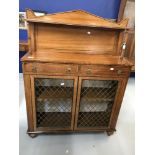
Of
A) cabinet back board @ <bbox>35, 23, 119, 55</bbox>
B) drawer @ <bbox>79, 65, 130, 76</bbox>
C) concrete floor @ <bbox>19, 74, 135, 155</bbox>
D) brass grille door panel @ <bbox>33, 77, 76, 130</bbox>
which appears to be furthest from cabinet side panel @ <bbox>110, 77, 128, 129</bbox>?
brass grille door panel @ <bbox>33, 77, 76, 130</bbox>

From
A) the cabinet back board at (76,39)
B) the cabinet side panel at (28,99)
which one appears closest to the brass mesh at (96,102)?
the cabinet back board at (76,39)

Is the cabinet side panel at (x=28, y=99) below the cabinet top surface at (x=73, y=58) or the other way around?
below

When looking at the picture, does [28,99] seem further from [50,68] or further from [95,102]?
[95,102]

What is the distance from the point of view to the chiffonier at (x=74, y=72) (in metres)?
1.60

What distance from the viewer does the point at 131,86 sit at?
3375 mm

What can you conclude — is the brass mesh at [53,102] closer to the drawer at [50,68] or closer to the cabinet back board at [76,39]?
the drawer at [50,68]

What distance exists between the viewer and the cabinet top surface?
5.10 ft

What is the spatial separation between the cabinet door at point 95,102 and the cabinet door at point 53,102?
0.11m

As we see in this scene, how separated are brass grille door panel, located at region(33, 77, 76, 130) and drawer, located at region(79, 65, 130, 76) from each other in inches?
6.9

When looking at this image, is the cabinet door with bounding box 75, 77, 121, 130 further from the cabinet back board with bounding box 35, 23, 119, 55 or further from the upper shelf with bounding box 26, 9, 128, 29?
the upper shelf with bounding box 26, 9, 128, 29

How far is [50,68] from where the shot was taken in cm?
157

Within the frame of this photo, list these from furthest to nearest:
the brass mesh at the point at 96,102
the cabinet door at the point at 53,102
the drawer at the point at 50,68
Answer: the brass mesh at the point at 96,102, the cabinet door at the point at 53,102, the drawer at the point at 50,68
